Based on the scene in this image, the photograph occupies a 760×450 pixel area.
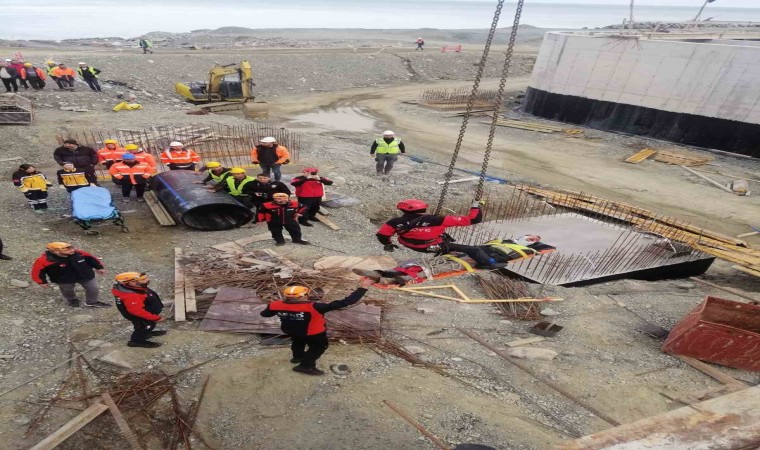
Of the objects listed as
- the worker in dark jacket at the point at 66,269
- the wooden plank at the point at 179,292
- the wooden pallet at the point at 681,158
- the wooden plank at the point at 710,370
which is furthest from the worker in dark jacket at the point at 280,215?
the wooden pallet at the point at 681,158

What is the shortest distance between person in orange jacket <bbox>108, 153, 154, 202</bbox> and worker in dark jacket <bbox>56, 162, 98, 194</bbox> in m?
0.52

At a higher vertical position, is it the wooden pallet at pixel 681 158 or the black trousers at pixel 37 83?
the wooden pallet at pixel 681 158

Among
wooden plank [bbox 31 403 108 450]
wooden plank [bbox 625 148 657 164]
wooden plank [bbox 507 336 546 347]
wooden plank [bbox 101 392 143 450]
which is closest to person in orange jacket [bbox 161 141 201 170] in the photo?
wooden plank [bbox 101 392 143 450]

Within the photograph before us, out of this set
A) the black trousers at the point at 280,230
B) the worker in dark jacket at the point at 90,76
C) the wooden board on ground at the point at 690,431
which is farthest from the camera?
the worker in dark jacket at the point at 90,76

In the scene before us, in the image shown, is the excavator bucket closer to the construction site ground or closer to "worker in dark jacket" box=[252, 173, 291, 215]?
the construction site ground

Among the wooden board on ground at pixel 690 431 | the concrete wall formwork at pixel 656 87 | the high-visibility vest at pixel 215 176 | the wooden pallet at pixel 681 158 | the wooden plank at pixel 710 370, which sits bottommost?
the high-visibility vest at pixel 215 176

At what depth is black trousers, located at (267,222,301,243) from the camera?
9.29m

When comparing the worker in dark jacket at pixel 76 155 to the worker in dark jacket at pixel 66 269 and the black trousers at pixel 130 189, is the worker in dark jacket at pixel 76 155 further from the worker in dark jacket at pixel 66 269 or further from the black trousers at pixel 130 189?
the worker in dark jacket at pixel 66 269

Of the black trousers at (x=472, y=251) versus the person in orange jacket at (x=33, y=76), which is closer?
the black trousers at (x=472, y=251)

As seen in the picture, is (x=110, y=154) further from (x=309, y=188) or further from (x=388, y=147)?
(x=388, y=147)

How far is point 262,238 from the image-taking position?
388 inches

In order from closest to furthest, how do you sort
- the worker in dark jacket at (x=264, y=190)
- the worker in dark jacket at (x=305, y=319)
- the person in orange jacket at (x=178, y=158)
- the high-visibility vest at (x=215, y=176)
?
the worker in dark jacket at (x=305, y=319)
the worker in dark jacket at (x=264, y=190)
the high-visibility vest at (x=215, y=176)
the person in orange jacket at (x=178, y=158)

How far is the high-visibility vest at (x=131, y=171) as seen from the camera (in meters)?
10.7

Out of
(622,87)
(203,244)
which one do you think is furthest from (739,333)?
(622,87)
